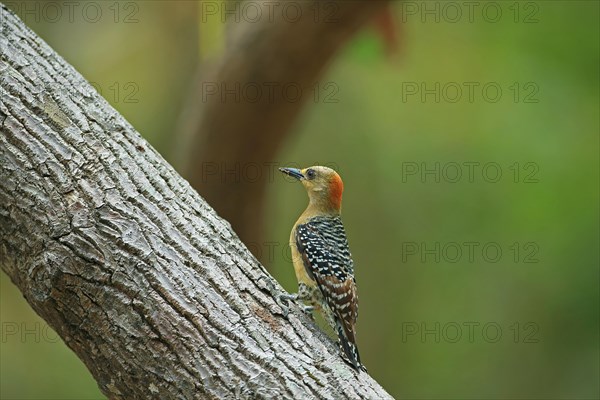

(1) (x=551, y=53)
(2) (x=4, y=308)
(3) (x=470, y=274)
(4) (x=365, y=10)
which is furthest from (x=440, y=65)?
(2) (x=4, y=308)

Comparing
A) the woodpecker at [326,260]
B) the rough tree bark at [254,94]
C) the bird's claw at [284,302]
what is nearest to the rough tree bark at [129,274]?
the bird's claw at [284,302]

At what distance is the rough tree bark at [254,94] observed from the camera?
5.78 meters

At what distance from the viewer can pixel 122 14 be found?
337 inches

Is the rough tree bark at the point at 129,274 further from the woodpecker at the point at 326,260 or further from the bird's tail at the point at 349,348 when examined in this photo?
the woodpecker at the point at 326,260

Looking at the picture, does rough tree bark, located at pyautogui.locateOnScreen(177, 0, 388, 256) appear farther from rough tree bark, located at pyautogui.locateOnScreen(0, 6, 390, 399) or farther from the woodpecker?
rough tree bark, located at pyautogui.locateOnScreen(0, 6, 390, 399)

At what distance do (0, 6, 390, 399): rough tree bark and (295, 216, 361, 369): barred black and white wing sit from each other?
47 centimetres

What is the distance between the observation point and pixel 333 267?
419cm

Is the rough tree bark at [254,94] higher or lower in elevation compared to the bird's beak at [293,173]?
higher

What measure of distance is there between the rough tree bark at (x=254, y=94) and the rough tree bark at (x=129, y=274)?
8.69 ft

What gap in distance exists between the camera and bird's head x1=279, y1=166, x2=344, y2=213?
4.61 metres

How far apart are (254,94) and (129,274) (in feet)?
10.4

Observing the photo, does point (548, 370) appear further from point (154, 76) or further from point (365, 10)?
point (154, 76)

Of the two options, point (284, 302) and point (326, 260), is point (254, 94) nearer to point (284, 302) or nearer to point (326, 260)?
point (326, 260)

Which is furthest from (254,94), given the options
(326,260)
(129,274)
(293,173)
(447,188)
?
(447,188)
